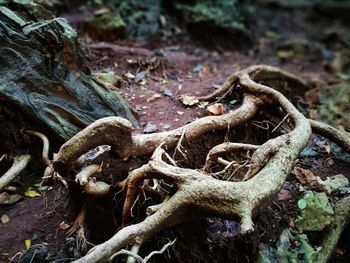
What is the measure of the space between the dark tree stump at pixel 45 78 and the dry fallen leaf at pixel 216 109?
1.15m

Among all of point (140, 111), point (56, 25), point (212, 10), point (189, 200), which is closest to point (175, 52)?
point (212, 10)

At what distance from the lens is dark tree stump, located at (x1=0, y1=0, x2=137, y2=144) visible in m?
4.05

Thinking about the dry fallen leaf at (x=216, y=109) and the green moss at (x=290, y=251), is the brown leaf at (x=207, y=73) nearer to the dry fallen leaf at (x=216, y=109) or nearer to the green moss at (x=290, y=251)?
the dry fallen leaf at (x=216, y=109)

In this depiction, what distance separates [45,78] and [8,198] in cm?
133

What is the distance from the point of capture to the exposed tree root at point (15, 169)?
3874mm

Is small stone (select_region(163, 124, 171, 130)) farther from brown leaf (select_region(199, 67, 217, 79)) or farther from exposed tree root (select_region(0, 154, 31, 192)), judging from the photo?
brown leaf (select_region(199, 67, 217, 79))

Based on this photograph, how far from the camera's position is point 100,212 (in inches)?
146

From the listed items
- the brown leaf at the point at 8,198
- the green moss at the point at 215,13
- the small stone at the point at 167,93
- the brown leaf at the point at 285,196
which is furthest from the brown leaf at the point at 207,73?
the brown leaf at the point at 8,198

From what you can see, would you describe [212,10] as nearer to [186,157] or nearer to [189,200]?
[186,157]

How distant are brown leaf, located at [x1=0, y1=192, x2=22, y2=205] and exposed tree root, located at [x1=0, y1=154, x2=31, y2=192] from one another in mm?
247

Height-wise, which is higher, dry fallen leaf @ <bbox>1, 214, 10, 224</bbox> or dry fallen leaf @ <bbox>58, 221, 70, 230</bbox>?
dry fallen leaf @ <bbox>1, 214, 10, 224</bbox>

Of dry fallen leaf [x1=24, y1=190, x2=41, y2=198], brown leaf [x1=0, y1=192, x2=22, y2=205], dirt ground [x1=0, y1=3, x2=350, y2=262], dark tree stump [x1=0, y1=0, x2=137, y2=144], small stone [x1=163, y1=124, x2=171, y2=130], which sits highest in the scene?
dark tree stump [x1=0, y1=0, x2=137, y2=144]

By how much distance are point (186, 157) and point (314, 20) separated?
385 inches

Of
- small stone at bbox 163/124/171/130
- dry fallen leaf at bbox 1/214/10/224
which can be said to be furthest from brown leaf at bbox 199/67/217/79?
dry fallen leaf at bbox 1/214/10/224
